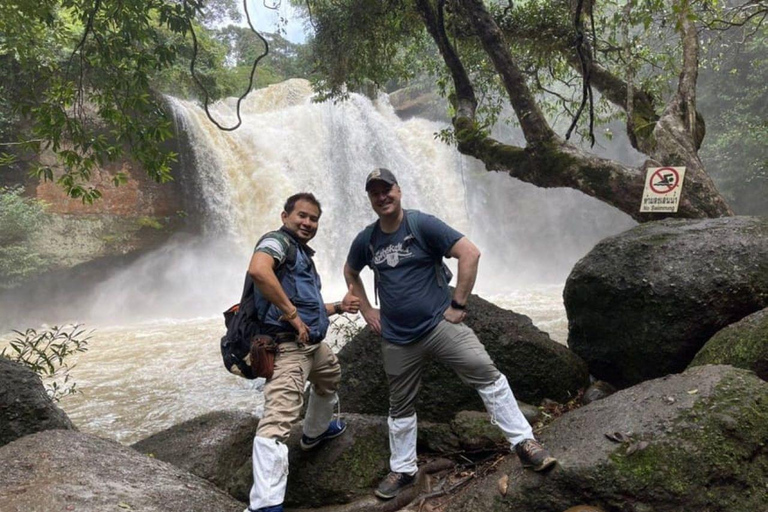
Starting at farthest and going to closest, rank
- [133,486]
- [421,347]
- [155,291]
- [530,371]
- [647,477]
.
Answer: [155,291] → [530,371] → [421,347] → [133,486] → [647,477]

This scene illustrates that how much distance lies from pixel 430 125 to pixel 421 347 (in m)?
18.2

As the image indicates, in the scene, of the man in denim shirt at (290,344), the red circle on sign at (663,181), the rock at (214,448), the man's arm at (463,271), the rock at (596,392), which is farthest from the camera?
the red circle on sign at (663,181)

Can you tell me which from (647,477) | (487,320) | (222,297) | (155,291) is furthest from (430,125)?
(647,477)

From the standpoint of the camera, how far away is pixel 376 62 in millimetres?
7793

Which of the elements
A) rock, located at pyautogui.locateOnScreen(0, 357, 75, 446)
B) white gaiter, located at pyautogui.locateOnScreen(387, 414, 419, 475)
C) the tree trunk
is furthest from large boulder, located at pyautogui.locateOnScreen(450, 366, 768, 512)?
rock, located at pyautogui.locateOnScreen(0, 357, 75, 446)

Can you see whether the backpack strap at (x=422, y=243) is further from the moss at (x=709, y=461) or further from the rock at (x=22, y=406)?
the rock at (x=22, y=406)

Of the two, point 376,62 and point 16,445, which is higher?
point 376,62

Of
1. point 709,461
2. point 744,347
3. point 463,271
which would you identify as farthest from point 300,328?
point 744,347

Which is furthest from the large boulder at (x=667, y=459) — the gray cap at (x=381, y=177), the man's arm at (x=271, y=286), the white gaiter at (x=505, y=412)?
the gray cap at (x=381, y=177)

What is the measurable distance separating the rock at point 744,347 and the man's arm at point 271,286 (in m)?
2.33

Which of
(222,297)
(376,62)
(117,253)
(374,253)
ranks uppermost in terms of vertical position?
(376,62)

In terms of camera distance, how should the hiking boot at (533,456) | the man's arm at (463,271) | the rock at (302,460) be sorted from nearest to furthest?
1. the hiking boot at (533,456)
2. the man's arm at (463,271)
3. the rock at (302,460)

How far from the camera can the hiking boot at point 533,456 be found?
2201 mm

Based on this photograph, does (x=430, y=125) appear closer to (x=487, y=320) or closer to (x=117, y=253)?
(x=117, y=253)
